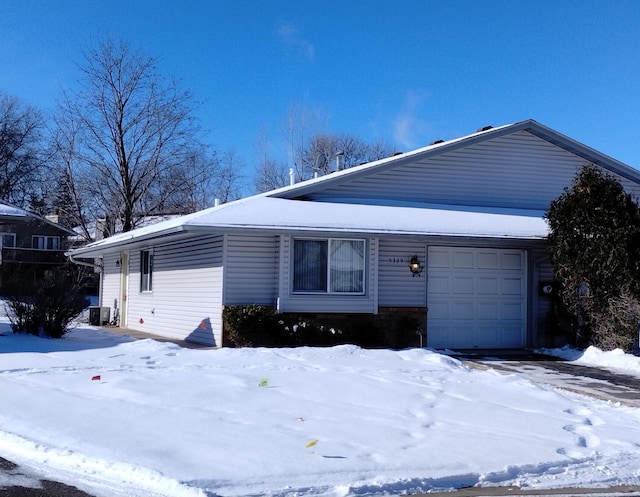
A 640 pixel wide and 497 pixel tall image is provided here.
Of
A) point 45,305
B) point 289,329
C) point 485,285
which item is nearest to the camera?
point 289,329

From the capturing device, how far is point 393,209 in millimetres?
17281

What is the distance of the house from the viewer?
15.2m

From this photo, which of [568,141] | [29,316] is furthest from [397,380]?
[568,141]

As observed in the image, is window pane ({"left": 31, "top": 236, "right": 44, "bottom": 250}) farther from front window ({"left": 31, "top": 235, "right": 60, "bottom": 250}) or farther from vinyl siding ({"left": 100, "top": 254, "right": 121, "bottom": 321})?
vinyl siding ({"left": 100, "top": 254, "right": 121, "bottom": 321})

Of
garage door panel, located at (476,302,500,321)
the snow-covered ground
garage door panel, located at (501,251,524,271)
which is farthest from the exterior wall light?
the snow-covered ground

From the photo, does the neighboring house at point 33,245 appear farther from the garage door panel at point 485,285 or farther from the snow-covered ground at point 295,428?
the snow-covered ground at point 295,428

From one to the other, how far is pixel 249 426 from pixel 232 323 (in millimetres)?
7179

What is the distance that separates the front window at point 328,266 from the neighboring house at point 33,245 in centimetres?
2865

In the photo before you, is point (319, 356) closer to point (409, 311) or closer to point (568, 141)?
point (409, 311)

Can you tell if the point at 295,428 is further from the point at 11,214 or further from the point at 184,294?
the point at 11,214

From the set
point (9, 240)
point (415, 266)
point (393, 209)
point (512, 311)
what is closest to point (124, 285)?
point (393, 209)

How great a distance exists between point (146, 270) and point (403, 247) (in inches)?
320

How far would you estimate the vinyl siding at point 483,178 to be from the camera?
18062 mm

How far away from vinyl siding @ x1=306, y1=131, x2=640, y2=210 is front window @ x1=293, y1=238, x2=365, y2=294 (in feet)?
8.16
